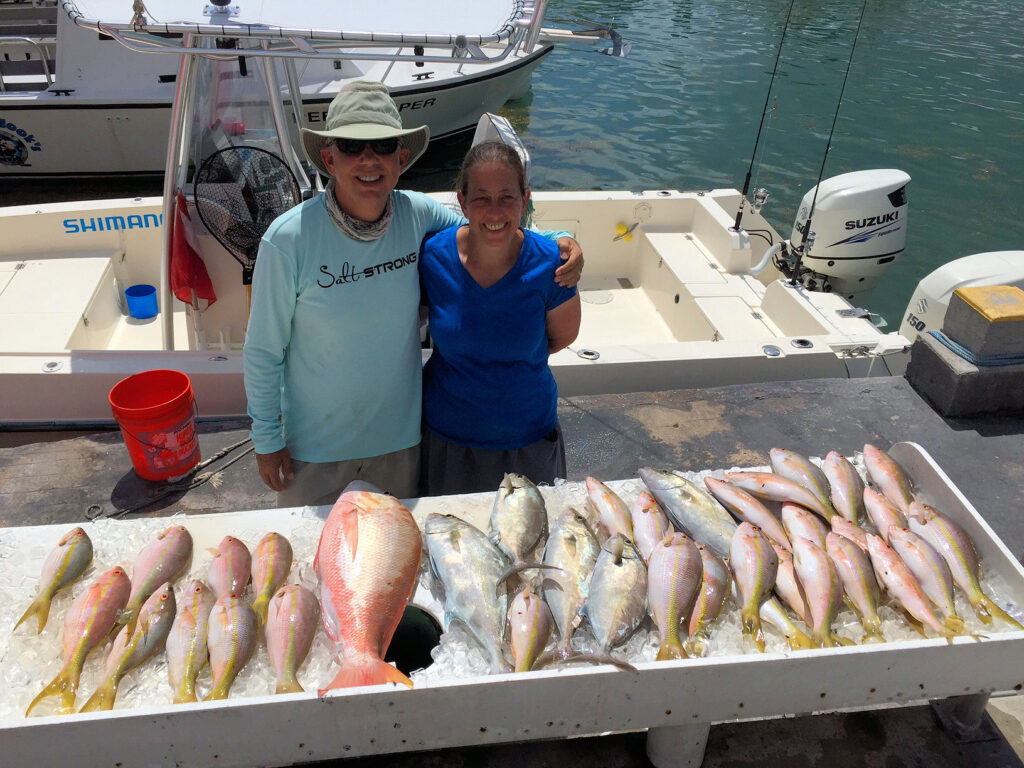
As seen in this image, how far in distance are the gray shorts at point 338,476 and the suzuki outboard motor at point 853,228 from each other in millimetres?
4661

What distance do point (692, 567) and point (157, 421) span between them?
2542 millimetres

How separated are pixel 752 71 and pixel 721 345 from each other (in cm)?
1537

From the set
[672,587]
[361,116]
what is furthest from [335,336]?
[672,587]

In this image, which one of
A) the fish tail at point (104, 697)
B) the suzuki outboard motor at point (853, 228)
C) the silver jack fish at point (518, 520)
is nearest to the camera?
the fish tail at point (104, 697)

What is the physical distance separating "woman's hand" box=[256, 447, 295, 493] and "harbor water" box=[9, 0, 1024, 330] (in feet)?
28.0

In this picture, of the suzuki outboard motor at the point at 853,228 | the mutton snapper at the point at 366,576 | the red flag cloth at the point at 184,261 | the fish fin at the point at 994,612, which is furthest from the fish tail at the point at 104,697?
the suzuki outboard motor at the point at 853,228

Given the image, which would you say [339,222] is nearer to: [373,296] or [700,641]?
[373,296]

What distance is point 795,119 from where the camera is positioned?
14.8 m

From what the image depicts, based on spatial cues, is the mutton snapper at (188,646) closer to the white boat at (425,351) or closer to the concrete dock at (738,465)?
the concrete dock at (738,465)

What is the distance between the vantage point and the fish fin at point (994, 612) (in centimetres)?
180

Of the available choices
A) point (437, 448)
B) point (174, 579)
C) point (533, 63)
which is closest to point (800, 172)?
point (533, 63)

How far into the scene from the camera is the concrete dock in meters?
2.43

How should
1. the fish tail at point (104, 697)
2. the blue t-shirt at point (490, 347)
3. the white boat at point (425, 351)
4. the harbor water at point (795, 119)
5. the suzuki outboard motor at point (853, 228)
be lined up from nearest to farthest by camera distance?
1. the fish tail at point (104, 697)
2. the blue t-shirt at point (490, 347)
3. the white boat at point (425, 351)
4. the suzuki outboard motor at point (853, 228)
5. the harbor water at point (795, 119)

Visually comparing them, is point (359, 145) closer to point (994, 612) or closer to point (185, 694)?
point (185, 694)
